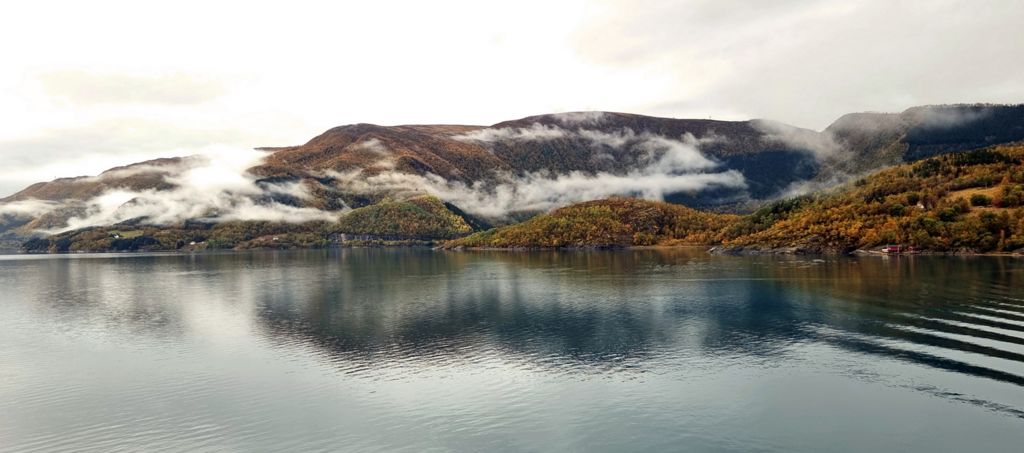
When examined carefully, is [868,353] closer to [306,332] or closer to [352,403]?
[352,403]

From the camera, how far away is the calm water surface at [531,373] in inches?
1601

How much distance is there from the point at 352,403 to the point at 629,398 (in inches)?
890

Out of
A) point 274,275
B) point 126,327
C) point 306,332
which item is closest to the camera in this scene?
point 306,332

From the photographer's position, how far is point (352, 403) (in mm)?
47812

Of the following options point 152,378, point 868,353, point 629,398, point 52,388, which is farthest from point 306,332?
point 868,353

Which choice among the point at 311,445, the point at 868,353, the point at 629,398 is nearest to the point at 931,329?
the point at 868,353

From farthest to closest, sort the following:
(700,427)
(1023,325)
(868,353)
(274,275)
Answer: (274,275), (1023,325), (868,353), (700,427)

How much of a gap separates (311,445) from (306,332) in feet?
145

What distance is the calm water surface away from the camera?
40.7m

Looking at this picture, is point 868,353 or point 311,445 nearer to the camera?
point 311,445

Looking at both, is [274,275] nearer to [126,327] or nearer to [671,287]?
[126,327]

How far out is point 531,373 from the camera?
184ft

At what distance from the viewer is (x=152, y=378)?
57.7 m

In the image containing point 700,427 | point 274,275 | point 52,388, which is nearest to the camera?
point 700,427
